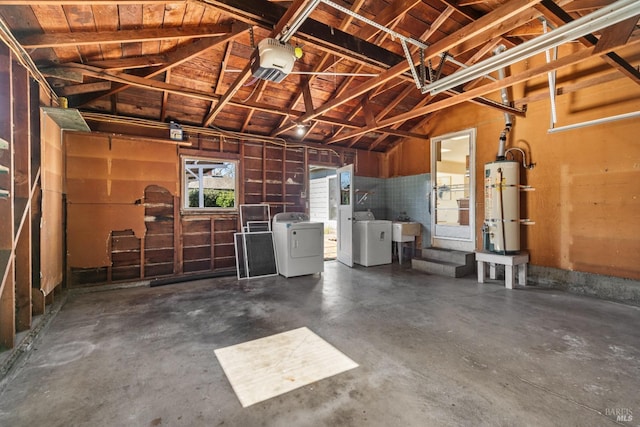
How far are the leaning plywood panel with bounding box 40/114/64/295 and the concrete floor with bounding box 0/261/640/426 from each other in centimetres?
49

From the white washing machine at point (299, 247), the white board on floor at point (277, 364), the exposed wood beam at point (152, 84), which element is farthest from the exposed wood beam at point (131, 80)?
the white board on floor at point (277, 364)

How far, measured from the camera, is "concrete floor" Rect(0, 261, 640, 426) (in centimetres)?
165

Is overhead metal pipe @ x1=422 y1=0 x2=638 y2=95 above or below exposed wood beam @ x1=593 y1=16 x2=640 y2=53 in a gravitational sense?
below

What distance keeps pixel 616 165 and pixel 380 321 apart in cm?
388

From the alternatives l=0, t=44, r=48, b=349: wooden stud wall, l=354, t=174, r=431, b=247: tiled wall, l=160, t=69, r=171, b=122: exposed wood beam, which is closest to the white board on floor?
l=0, t=44, r=48, b=349: wooden stud wall

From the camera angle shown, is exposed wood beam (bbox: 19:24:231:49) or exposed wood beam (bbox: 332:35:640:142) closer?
exposed wood beam (bbox: 19:24:231:49)

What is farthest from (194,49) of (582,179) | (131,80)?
(582,179)

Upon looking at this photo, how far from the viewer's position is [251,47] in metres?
3.29

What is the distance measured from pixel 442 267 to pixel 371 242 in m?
1.45

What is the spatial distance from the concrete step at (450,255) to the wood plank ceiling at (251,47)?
2.57 metres

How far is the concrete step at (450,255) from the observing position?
199 inches

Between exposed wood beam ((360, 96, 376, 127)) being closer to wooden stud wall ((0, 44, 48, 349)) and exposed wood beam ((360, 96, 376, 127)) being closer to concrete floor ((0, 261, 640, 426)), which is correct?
concrete floor ((0, 261, 640, 426))

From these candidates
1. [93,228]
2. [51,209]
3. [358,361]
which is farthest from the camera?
[93,228]

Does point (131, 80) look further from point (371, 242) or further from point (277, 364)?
point (371, 242)
